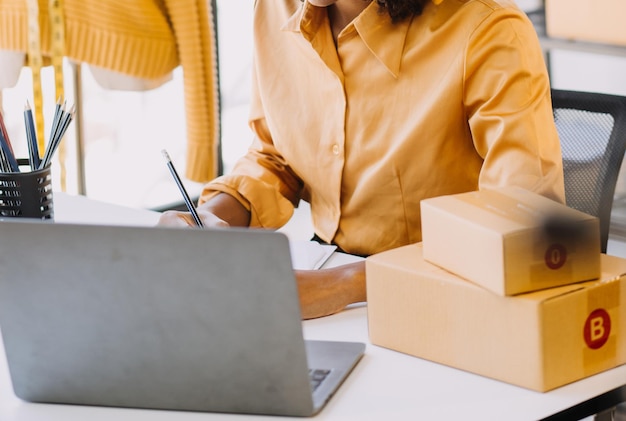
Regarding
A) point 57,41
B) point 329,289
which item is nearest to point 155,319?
point 329,289

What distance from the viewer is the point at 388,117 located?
158 centimetres

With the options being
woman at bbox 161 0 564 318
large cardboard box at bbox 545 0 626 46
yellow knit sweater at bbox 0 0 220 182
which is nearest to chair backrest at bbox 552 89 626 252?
woman at bbox 161 0 564 318

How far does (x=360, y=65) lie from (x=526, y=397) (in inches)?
29.3

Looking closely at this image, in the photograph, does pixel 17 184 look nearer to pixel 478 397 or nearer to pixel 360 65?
pixel 360 65

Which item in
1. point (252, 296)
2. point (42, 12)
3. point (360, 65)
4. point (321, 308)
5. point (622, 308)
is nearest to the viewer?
point (252, 296)

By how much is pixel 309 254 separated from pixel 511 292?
537 mm

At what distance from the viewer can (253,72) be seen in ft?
6.04

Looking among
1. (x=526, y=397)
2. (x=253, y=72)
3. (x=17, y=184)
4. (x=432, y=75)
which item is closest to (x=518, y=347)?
(x=526, y=397)

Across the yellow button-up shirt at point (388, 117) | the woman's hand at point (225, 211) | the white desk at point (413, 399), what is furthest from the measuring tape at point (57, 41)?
the white desk at point (413, 399)

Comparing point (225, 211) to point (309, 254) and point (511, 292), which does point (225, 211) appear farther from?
point (511, 292)

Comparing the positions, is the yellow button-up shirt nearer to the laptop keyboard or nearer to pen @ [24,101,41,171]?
pen @ [24,101,41,171]

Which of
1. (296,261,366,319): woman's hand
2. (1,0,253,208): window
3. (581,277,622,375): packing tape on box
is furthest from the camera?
(1,0,253,208): window

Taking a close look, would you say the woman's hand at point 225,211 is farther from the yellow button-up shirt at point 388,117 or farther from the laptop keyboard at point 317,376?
the laptop keyboard at point 317,376

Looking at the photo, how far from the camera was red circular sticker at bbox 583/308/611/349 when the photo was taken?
103 centimetres
